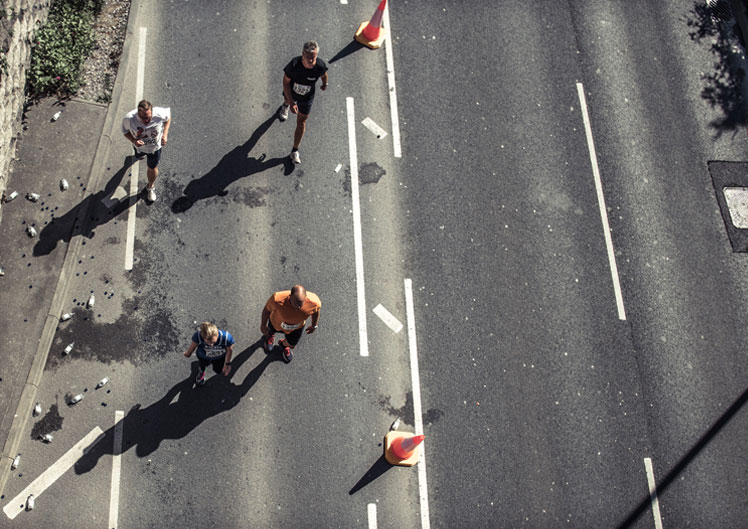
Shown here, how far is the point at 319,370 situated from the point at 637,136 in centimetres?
728

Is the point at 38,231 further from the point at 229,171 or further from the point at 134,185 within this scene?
the point at 229,171

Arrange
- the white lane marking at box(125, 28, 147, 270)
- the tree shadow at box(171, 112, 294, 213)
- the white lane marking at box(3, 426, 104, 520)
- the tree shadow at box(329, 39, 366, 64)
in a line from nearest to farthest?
1. the white lane marking at box(3, 426, 104, 520)
2. the white lane marking at box(125, 28, 147, 270)
3. the tree shadow at box(171, 112, 294, 213)
4. the tree shadow at box(329, 39, 366, 64)

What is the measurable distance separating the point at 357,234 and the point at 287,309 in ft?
8.17

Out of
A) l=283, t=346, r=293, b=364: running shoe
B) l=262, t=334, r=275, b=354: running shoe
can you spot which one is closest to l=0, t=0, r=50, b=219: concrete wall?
l=262, t=334, r=275, b=354: running shoe

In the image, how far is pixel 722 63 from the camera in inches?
486

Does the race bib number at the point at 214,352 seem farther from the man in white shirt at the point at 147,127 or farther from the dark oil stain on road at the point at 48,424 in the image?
the man in white shirt at the point at 147,127

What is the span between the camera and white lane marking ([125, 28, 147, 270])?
953 centimetres

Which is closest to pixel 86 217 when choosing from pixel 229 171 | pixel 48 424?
pixel 229 171

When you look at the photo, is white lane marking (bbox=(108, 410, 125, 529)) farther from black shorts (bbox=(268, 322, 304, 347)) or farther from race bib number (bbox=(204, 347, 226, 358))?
black shorts (bbox=(268, 322, 304, 347))

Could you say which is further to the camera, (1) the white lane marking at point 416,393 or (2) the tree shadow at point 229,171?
(2) the tree shadow at point 229,171

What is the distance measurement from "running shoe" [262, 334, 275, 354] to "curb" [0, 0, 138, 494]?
3008mm

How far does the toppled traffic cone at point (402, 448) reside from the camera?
8797mm

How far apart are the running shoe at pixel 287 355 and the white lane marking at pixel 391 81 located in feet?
12.6

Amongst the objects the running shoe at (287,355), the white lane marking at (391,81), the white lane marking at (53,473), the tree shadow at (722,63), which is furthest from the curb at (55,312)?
the tree shadow at (722,63)
